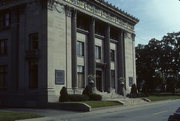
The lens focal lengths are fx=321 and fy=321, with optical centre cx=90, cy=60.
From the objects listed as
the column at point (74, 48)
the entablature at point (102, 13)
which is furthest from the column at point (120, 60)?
the column at point (74, 48)

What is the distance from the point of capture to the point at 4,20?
45.5 metres

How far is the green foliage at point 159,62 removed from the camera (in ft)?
304

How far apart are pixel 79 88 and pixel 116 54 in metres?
16.1

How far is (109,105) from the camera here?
122 feet

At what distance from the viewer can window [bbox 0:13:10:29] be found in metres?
45.1

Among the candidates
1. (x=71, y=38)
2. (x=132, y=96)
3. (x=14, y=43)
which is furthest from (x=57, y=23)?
(x=132, y=96)

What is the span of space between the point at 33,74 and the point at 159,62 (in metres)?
60.0

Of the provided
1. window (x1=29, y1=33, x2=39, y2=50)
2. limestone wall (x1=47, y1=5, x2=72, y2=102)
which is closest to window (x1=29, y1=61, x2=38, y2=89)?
window (x1=29, y1=33, x2=39, y2=50)

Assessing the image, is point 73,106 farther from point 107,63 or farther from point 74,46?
point 107,63

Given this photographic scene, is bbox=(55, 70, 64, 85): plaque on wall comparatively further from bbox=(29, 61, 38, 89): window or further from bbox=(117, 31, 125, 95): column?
bbox=(117, 31, 125, 95): column

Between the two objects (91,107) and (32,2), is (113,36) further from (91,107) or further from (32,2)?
(91,107)

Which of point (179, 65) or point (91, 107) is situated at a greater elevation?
point (179, 65)

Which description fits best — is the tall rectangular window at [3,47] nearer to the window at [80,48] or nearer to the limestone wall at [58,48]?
the limestone wall at [58,48]

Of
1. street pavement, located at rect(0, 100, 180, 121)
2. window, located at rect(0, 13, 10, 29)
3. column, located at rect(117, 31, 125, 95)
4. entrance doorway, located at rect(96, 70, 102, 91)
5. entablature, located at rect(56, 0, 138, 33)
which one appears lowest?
street pavement, located at rect(0, 100, 180, 121)
